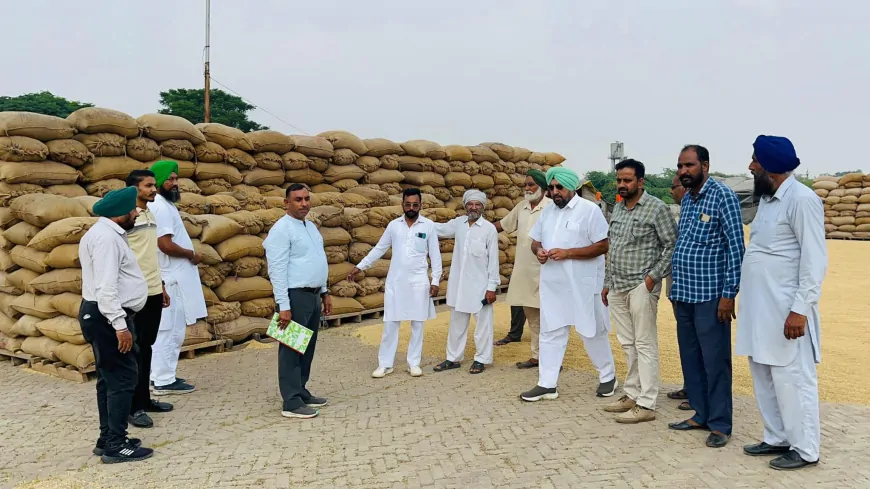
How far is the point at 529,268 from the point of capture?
265 inches

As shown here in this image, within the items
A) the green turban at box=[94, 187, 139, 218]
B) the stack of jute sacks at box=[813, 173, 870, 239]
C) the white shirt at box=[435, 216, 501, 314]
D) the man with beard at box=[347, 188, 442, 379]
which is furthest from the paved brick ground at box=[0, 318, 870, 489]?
the stack of jute sacks at box=[813, 173, 870, 239]

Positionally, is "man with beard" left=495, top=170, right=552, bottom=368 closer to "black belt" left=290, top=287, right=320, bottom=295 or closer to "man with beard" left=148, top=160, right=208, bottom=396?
"black belt" left=290, top=287, right=320, bottom=295

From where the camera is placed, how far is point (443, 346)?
7730 millimetres

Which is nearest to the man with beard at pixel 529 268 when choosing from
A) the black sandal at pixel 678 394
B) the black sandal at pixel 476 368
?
the black sandal at pixel 476 368

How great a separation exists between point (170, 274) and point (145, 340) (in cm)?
100

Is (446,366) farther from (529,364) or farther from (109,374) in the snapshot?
(109,374)

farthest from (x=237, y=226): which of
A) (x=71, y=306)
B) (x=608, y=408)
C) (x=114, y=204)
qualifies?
(x=608, y=408)

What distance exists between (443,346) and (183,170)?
3714 mm

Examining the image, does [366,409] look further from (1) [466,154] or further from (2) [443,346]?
(1) [466,154]

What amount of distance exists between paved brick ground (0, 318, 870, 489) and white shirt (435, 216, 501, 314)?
83 centimetres

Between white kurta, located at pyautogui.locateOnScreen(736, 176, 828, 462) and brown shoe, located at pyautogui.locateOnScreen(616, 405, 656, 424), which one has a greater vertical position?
white kurta, located at pyautogui.locateOnScreen(736, 176, 828, 462)

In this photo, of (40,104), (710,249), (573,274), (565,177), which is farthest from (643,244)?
(40,104)

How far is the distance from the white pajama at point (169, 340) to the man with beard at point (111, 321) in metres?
1.47

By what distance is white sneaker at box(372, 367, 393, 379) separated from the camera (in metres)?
6.32
